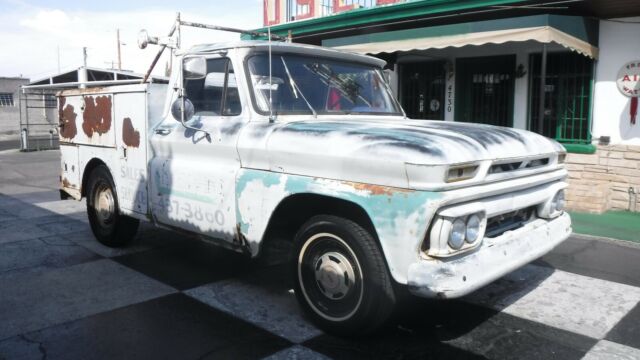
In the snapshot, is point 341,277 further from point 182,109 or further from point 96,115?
point 96,115

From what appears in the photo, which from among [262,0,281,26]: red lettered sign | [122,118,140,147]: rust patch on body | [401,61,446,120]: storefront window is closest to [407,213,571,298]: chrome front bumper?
[122,118,140,147]: rust patch on body

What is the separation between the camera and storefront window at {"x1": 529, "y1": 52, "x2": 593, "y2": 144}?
898 centimetres

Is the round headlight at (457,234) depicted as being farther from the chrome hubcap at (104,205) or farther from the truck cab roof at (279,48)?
the chrome hubcap at (104,205)

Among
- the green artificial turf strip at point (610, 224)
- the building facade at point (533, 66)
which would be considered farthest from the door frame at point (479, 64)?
the green artificial turf strip at point (610, 224)

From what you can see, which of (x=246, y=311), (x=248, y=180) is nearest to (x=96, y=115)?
(x=248, y=180)

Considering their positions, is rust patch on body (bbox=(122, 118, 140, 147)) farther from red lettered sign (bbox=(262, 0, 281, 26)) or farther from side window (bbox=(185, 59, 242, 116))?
red lettered sign (bbox=(262, 0, 281, 26))

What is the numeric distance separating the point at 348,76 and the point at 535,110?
6042 millimetres

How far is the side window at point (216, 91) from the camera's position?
4.35m

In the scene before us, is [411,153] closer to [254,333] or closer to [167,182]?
[254,333]

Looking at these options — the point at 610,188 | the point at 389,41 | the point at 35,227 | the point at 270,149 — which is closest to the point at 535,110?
the point at 610,188

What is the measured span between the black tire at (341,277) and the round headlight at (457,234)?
0.44 meters

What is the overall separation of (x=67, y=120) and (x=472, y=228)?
4959 millimetres

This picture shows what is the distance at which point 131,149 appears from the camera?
533 cm

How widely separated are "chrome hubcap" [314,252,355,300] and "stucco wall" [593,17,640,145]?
6688 mm
